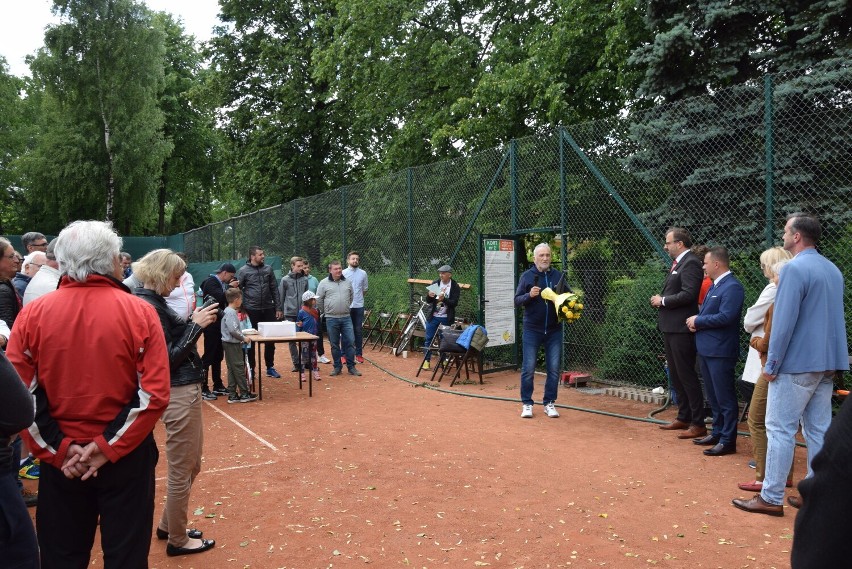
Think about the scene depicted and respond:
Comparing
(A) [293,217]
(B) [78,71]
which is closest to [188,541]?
(A) [293,217]

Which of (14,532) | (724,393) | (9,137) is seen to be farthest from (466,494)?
(9,137)

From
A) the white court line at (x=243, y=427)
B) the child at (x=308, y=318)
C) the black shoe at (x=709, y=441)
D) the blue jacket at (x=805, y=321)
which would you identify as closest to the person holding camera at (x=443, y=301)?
the child at (x=308, y=318)

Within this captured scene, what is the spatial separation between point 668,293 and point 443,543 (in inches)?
149

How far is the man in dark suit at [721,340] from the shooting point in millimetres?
5922

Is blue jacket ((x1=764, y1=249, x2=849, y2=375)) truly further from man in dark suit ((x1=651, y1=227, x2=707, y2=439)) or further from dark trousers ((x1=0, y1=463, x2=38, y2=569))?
dark trousers ((x1=0, y1=463, x2=38, y2=569))

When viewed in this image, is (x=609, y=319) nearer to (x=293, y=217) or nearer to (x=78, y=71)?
(x=293, y=217)

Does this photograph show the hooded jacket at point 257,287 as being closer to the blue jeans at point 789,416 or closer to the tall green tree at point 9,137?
the blue jeans at point 789,416

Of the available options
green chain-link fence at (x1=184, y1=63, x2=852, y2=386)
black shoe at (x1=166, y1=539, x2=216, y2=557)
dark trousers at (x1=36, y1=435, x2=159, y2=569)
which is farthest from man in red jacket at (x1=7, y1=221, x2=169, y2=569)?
green chain-link fence at (x1=184, y1=63, x2=852, y2=386)

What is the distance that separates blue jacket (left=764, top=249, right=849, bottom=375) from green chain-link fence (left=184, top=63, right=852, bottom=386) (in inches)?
87.7

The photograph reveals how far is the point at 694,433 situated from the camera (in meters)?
6.54

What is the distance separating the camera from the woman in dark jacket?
153 inches

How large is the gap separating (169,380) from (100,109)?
109 ft

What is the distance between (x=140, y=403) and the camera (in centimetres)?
264

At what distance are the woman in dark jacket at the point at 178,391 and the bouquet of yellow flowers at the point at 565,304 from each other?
4.18m
